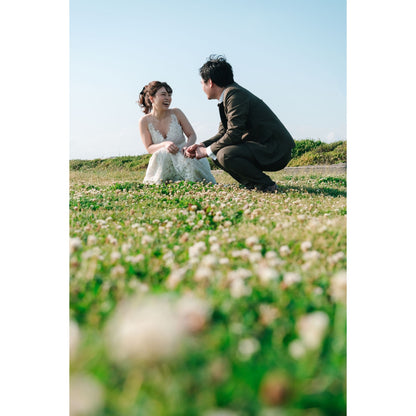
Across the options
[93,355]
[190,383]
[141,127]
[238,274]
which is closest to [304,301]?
[238,274]

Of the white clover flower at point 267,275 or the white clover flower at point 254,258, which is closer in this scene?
the white clover flower at point 267,275

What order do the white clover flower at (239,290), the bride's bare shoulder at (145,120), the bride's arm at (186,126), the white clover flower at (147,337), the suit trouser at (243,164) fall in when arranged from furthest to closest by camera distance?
the bride's arm at (186,126), the bride's bare shoulder at (145,120), the suit trouser at (243,164), the white clover flower at (239,290), the white clover flower at (147,337)

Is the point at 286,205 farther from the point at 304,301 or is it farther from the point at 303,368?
the point at 303,368

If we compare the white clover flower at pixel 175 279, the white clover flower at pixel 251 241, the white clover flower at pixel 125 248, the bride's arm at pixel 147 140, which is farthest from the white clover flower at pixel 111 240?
the bride's arm at pixel 147 140

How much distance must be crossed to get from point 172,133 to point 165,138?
0.48 ft

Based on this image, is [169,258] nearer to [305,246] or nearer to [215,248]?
[215,248]

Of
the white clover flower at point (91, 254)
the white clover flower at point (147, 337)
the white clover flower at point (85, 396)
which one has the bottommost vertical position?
the white clover flower at point (85, 396)

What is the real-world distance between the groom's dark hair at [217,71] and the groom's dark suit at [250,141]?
131 millimetres

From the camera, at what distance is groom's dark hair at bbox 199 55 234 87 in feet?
15.3

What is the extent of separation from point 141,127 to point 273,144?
257cm

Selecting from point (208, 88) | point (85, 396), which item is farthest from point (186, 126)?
point (85, 396)

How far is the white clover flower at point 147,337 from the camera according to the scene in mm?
1141

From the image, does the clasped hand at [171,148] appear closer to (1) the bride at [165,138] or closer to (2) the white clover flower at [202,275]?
(1) the bride at [165,138]

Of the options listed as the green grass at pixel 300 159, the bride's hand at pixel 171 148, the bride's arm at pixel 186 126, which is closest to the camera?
the bride's hand at pixel 171 148
